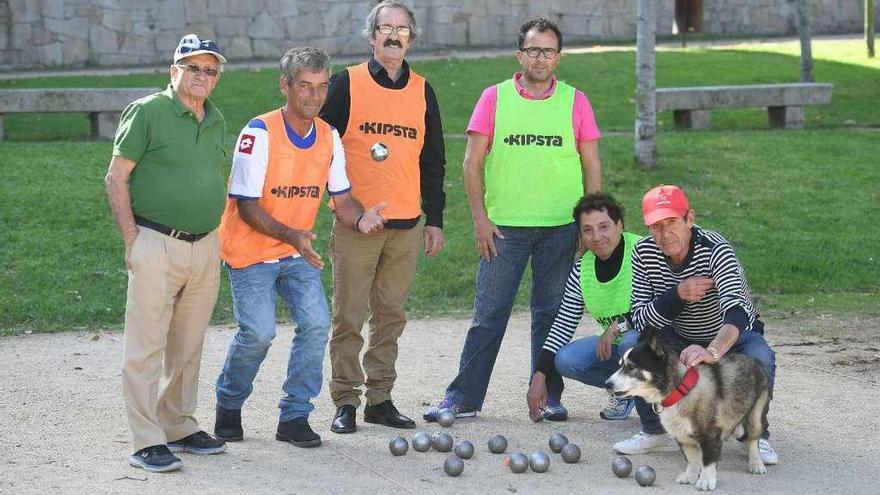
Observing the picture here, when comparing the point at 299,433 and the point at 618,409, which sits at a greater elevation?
the point at 299,433

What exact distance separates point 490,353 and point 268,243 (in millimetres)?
1484

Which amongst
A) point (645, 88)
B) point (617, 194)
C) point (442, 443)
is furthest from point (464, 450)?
point (645, 88)

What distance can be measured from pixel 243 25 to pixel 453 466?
1782cm

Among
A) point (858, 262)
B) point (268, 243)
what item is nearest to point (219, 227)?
point (268, 243)

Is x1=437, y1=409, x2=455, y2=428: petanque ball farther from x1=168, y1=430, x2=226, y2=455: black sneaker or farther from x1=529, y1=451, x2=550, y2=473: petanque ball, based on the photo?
x1=168, y1=430, x2=226, y2=455: black sneaker

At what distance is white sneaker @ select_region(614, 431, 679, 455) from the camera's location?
22.6 ft

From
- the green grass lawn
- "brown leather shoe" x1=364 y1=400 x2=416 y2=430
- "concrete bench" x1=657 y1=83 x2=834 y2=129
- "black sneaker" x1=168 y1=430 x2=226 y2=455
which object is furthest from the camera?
"concrete bench" x1=657 y1=83 x2=834 y2=129

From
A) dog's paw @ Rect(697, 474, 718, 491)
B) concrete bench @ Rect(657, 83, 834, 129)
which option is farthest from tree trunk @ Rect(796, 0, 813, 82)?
dog's paw @ Rect(697, 474, 718, 491)

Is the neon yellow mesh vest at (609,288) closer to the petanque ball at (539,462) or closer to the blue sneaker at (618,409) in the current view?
the blue sneaker at (618,409)

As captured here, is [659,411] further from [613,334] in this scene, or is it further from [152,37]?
[152,37]

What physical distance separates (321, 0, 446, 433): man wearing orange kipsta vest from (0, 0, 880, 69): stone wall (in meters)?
15.9

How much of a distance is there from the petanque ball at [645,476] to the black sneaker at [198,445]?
6.43ft

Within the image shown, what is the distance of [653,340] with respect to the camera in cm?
627

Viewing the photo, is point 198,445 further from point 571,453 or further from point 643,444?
point 643,444
